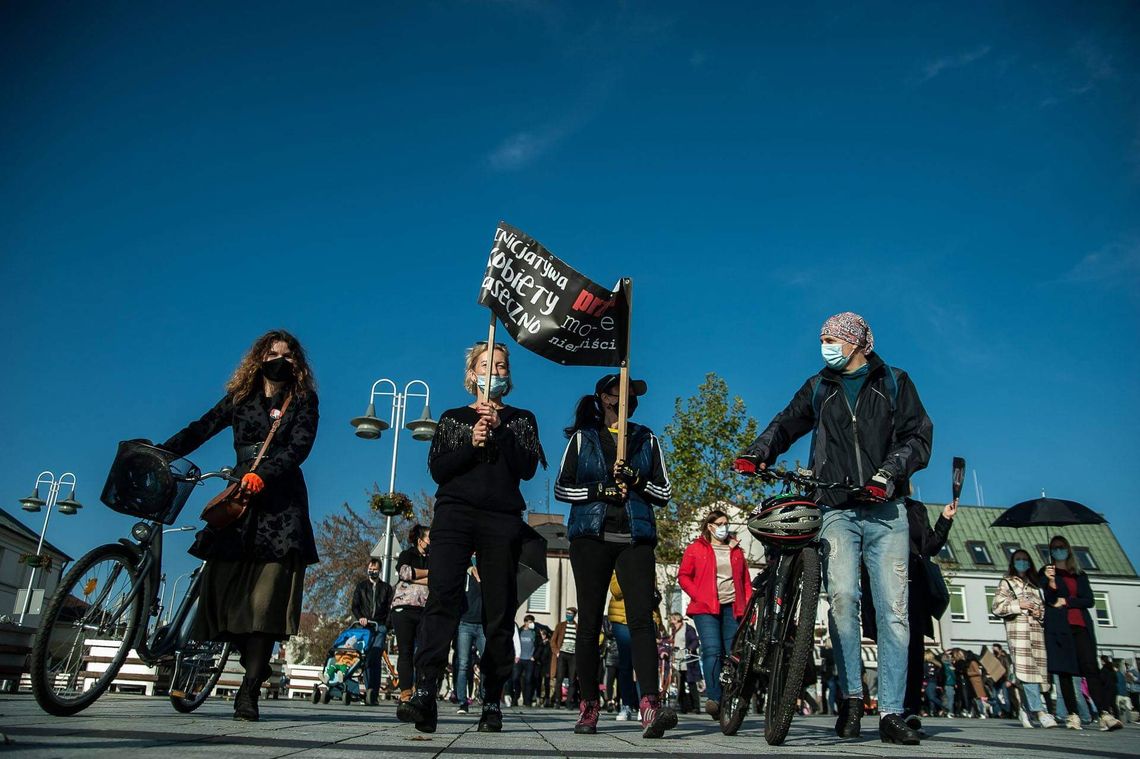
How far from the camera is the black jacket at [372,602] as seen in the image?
42.5 feet

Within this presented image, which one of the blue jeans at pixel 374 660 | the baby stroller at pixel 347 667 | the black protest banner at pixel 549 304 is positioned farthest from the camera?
the baby stroller at pixel 347 667

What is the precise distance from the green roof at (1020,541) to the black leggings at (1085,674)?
181 feet

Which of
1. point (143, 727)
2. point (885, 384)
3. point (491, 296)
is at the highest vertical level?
point (491, 296)

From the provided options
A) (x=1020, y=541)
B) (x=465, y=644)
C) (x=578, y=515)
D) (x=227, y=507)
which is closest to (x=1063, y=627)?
(x=465, y=644)

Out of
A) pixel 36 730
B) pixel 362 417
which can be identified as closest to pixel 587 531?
pixel 36 730

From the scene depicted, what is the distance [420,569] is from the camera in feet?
35.7

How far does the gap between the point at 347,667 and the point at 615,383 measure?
9.42 meters

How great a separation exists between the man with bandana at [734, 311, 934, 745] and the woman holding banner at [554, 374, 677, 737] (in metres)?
0.72

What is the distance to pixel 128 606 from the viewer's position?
17.1ft

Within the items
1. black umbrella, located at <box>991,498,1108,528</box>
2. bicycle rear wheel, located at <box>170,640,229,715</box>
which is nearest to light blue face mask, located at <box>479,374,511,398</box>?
bicycle rear wheel, located at <box>170,640,229,715</box>

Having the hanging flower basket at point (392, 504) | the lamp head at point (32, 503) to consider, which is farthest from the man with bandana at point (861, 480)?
the lamp head at point (32, 503)

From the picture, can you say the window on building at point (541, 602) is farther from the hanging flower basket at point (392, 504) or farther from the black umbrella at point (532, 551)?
the black umbrella at point (532, 551)

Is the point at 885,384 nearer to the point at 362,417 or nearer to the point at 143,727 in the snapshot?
the point at 143,727

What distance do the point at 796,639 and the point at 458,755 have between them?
6.71ft
